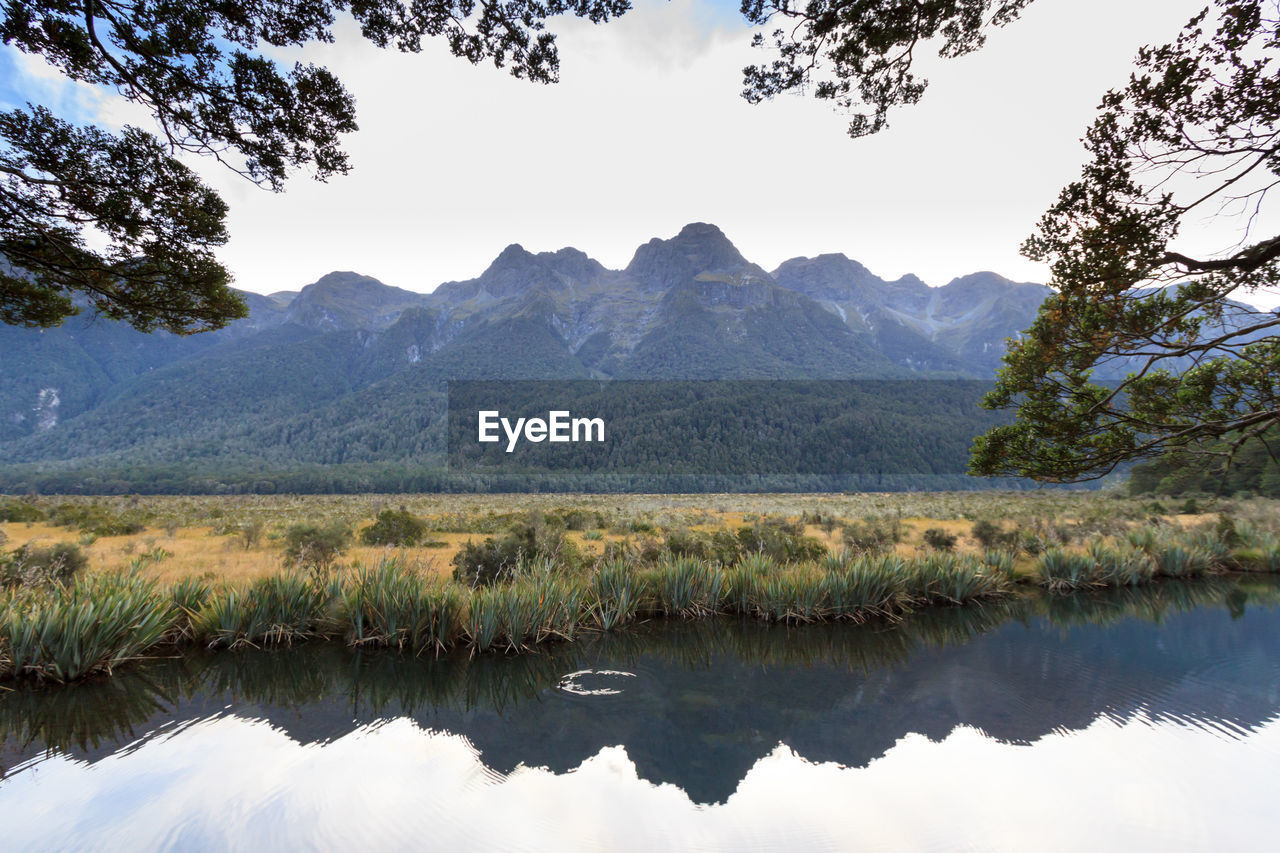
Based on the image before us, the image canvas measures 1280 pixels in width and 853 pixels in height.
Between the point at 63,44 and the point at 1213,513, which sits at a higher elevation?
the point at 63,44

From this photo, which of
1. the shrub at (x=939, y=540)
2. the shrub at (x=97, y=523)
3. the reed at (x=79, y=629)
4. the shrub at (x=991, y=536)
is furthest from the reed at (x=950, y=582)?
the shrub at (x=97, y=523)

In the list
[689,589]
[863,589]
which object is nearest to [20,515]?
[689,589]

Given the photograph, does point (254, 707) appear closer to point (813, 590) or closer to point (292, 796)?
point (292, 796)

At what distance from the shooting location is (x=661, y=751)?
470 cm

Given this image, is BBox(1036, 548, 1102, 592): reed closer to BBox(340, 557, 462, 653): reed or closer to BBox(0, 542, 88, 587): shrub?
BBox(340, 557, 462, 653): reed

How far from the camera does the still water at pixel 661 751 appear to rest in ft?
11.8

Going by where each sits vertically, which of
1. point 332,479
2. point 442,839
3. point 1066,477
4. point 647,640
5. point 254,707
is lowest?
point 332,479

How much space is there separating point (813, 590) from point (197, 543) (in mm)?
20111

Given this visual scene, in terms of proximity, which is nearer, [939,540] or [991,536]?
[939,540]

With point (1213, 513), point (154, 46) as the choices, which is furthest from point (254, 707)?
point (1213, 513)

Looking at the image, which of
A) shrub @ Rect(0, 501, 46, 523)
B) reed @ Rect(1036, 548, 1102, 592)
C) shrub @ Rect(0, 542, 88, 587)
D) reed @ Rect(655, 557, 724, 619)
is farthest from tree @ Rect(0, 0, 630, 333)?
shrub @ Rect(0, 501, 46, 523)

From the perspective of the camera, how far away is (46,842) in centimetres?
328

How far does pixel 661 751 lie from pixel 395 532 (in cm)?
1619

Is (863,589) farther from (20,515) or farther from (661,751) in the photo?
(20,515)
